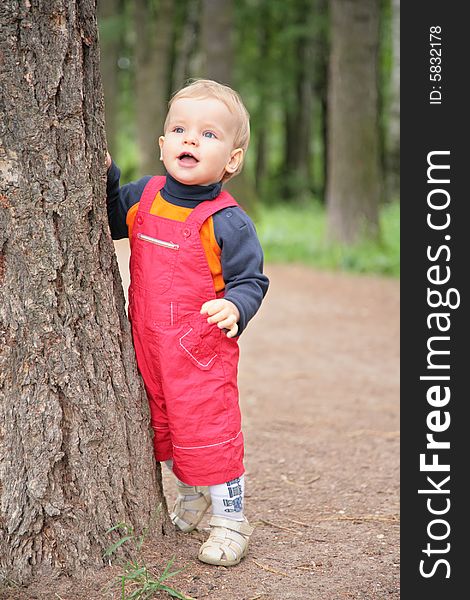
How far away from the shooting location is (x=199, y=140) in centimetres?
295

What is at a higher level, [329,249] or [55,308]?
[55,308]

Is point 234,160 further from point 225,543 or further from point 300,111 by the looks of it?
point 300,111

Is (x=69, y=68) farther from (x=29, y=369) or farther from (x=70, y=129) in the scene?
(x=29, y=369)

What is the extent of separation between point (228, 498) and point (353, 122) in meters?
9.63

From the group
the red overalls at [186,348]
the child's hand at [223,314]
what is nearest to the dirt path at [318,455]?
the red overalls at [186,348]

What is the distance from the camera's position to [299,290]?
1040cm

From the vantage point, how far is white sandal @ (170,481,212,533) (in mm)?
3270

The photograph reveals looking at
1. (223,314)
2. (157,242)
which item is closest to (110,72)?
(157,242)

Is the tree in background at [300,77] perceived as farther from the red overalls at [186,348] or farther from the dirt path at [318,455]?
the red overalls at [186,348]

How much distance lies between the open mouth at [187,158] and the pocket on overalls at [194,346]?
55 centimetres

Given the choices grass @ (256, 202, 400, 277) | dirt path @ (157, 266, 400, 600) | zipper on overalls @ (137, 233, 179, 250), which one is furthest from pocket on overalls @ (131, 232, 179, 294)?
grass @ (256, 202, 400, 277)

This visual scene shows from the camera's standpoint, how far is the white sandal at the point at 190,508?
10.7 ft

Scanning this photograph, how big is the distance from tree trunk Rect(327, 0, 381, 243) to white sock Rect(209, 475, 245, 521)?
9.41 m

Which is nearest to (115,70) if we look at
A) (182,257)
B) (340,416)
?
(340,416)
